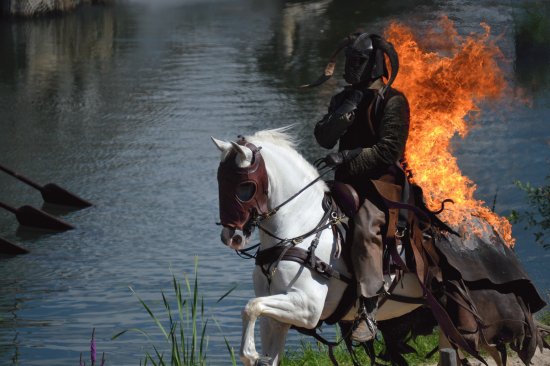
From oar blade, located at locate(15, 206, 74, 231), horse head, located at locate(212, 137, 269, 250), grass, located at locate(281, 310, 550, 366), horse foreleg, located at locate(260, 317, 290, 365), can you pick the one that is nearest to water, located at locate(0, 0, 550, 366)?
oar blade, located at locate(15, 206, 74, 231)

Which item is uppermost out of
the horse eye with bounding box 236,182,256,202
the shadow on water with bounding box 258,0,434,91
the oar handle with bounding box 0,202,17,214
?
the horse eye with bounding box 236,182,256,202

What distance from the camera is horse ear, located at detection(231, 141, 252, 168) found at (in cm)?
723

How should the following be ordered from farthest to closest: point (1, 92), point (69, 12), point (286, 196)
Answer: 1. point (69, 12)
2. point (1, 92)
3. point (286, 196)

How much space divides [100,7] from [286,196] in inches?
1315

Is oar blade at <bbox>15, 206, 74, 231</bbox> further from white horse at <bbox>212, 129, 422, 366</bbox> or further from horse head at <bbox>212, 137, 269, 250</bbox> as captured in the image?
horse head at <bbox>212, 137, 269, 250</bbox>

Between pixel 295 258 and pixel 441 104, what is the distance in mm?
1751

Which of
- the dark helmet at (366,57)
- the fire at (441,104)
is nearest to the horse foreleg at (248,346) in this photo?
the dark helmet at (366,57)

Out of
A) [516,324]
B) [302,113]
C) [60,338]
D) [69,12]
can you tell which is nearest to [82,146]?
[302,113]

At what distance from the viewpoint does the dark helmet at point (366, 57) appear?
7.73m

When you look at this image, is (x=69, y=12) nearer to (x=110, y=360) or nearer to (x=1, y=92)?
(x=1, y=92)

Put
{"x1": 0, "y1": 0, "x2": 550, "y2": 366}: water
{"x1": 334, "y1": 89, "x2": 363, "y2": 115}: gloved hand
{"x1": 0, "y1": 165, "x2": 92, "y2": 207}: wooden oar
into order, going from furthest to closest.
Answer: {"x1": 0, "y1": 165, "x2": 92, "y2": 207}: wooden oar, {"x1": 0, "y1": 0, "x2": 550, "y2": 366}: water, {"x1": 334, "y1": 89, "x2": 363, "y2": 115}: gloved hand

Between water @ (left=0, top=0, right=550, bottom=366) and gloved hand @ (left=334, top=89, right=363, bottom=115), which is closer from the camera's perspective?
gloved hand @ (left=334, top=89, right=363, bottom=115)

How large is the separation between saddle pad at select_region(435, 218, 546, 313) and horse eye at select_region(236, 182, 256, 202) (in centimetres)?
160

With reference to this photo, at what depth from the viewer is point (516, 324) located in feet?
28.1
